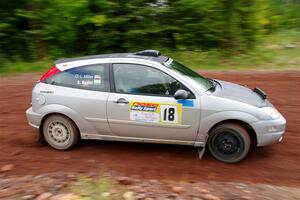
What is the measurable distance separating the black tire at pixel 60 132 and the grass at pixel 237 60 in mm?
6940

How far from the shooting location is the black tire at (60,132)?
7137 mm

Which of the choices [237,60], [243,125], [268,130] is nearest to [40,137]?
[243,125]

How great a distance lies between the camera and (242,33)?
14.9 metres

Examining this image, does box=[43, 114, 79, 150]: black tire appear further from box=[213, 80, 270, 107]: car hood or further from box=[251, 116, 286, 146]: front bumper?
box=[251, 116, 286, 146]: front bumper

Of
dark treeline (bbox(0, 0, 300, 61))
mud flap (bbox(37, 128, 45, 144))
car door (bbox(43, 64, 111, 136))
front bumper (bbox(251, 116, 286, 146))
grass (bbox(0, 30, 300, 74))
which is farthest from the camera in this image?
dark treeline (bbox(0, 0, 300, 61))

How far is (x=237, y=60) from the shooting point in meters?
14.1

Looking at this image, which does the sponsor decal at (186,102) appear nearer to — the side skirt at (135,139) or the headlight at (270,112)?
the side skirt at (135,139)

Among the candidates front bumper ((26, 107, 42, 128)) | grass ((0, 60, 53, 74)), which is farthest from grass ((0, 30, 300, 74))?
front bumper ((26, 107, 42, 128))

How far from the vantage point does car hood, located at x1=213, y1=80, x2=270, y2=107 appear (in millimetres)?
6750

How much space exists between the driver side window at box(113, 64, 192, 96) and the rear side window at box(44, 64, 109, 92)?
0.21 meters

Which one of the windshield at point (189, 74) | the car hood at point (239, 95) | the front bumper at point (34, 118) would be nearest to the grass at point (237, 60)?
the car hood at point (239, 95)

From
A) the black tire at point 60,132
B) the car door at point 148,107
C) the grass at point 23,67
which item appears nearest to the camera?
the car door at point 148,107

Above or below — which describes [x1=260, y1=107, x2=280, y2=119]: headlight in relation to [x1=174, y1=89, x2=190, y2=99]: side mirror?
below

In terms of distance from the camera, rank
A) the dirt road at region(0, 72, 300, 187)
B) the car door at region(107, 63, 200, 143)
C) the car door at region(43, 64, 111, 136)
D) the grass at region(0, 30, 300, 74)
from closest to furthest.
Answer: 1. the dirt road at region(0, 72, 300, 187)
2. the car door at region(107, 63, 200, 143)
3. the car door at region(43, 64, 111, 136)
4. the grass at region(0, 30, 300, 74)
